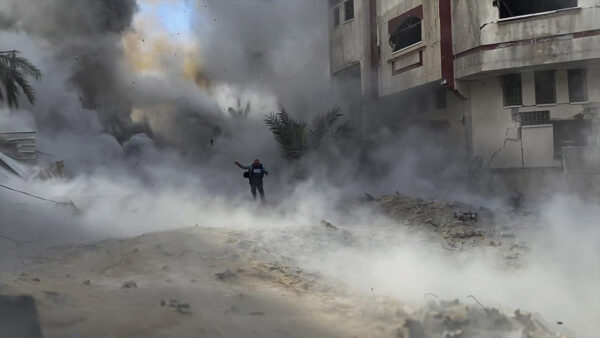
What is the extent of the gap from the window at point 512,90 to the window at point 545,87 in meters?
0.48

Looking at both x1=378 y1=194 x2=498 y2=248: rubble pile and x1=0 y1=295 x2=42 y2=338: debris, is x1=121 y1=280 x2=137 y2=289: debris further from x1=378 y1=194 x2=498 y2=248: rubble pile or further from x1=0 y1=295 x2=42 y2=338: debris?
x1=378 y1=194 x2=498 y2=248: rubble pile

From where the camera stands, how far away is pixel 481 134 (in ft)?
52.8

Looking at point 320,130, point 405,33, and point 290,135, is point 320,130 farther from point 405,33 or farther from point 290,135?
point 405,33

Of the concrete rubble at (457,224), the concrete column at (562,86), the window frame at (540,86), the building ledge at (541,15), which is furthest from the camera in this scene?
the window frame at (540,86)

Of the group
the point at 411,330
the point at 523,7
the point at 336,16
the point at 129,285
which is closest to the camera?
the point at 411,330

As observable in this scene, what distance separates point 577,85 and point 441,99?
4.36 m

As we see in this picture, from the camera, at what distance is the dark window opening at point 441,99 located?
1748cm

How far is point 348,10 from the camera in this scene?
2120 centimetres

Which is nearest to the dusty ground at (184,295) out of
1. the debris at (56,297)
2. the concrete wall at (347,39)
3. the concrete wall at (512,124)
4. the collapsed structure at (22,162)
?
the debris at (56,297)

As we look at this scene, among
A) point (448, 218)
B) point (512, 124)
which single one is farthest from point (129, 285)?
point (512, 124)

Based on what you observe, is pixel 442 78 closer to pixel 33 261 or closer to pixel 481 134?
pixel 481 134

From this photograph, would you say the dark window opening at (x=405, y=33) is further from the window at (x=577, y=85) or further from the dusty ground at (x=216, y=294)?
the dusty ground at (x=216, y=294)

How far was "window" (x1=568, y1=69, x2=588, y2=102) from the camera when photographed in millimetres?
14570

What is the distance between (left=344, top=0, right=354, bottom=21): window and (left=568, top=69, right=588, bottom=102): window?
9350 mm
